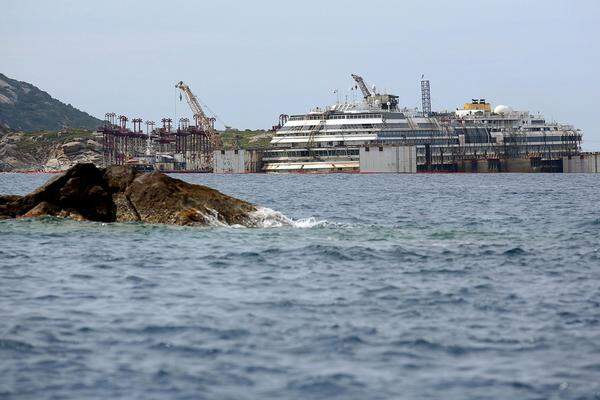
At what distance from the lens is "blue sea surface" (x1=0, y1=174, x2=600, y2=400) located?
59.6 ft

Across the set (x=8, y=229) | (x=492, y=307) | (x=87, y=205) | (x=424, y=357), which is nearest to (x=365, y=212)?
(x=87, y=205)

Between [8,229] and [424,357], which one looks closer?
[424,357]

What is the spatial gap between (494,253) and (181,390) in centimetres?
2154

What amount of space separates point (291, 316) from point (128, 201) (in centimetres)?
2328

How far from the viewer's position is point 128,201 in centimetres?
4559

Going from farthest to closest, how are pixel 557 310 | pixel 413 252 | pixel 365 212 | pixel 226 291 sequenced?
pixel 365 212
pixel 413 252
pixel 226 291
pixel 557 310

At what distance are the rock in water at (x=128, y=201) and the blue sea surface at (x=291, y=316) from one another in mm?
2679

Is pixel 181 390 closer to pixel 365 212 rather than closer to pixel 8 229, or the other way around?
pixel 8 229

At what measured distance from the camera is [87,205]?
150ft

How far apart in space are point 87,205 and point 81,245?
851 cm

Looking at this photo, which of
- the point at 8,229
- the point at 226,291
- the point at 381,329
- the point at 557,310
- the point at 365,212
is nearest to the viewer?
the point at 381,329

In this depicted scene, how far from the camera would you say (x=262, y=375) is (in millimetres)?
18547

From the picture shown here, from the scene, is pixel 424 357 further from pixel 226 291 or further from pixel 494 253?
pixel 494 253

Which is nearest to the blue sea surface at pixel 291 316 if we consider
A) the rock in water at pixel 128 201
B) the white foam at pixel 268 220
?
the rock in water at pixel 128 201
